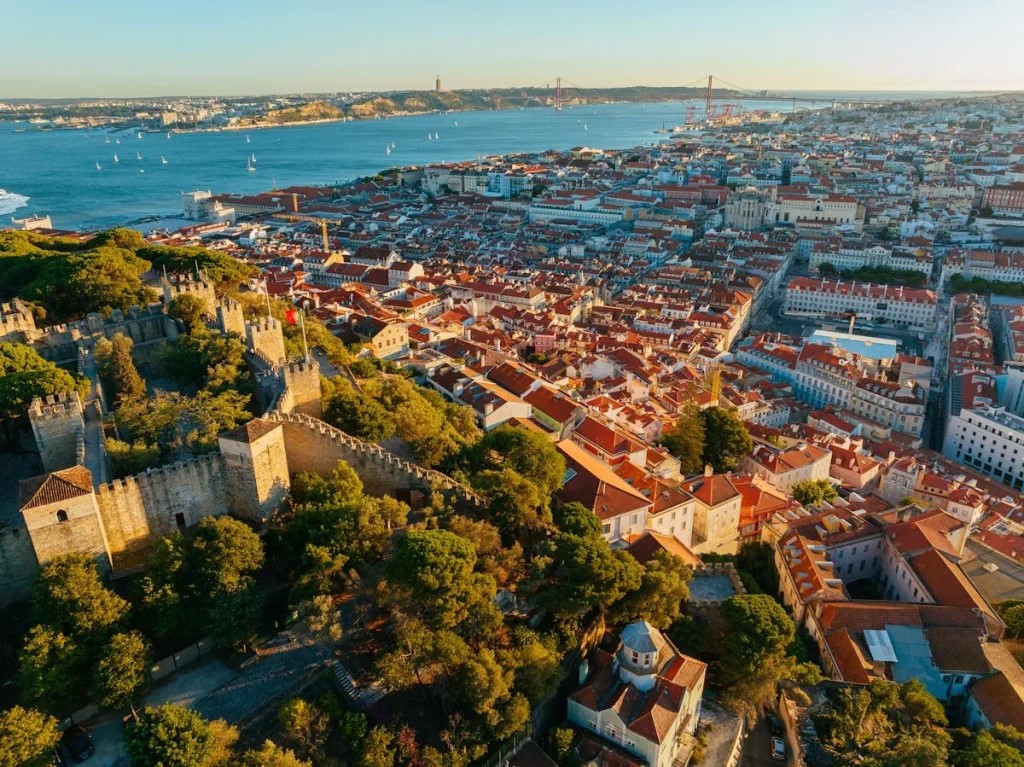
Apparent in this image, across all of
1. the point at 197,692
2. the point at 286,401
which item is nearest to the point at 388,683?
the point at 197,692

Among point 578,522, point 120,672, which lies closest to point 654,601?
point 578,522

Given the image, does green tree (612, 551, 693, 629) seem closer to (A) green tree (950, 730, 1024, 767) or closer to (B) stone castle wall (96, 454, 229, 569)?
(A) green tree (950, 730, 1024, 767)

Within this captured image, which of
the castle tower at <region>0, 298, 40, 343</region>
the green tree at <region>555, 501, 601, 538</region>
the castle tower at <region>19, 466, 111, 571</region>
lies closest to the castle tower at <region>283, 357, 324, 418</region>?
the castle tower at <region>19, 466, 111, 571</region>

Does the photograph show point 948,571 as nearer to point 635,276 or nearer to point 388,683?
point 388,683

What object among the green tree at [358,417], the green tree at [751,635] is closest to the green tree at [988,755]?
the green tree at [751,635]

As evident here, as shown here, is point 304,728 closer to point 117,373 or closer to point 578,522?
point 578,522

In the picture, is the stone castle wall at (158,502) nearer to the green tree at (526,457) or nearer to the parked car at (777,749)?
the green tree at (526,457)
